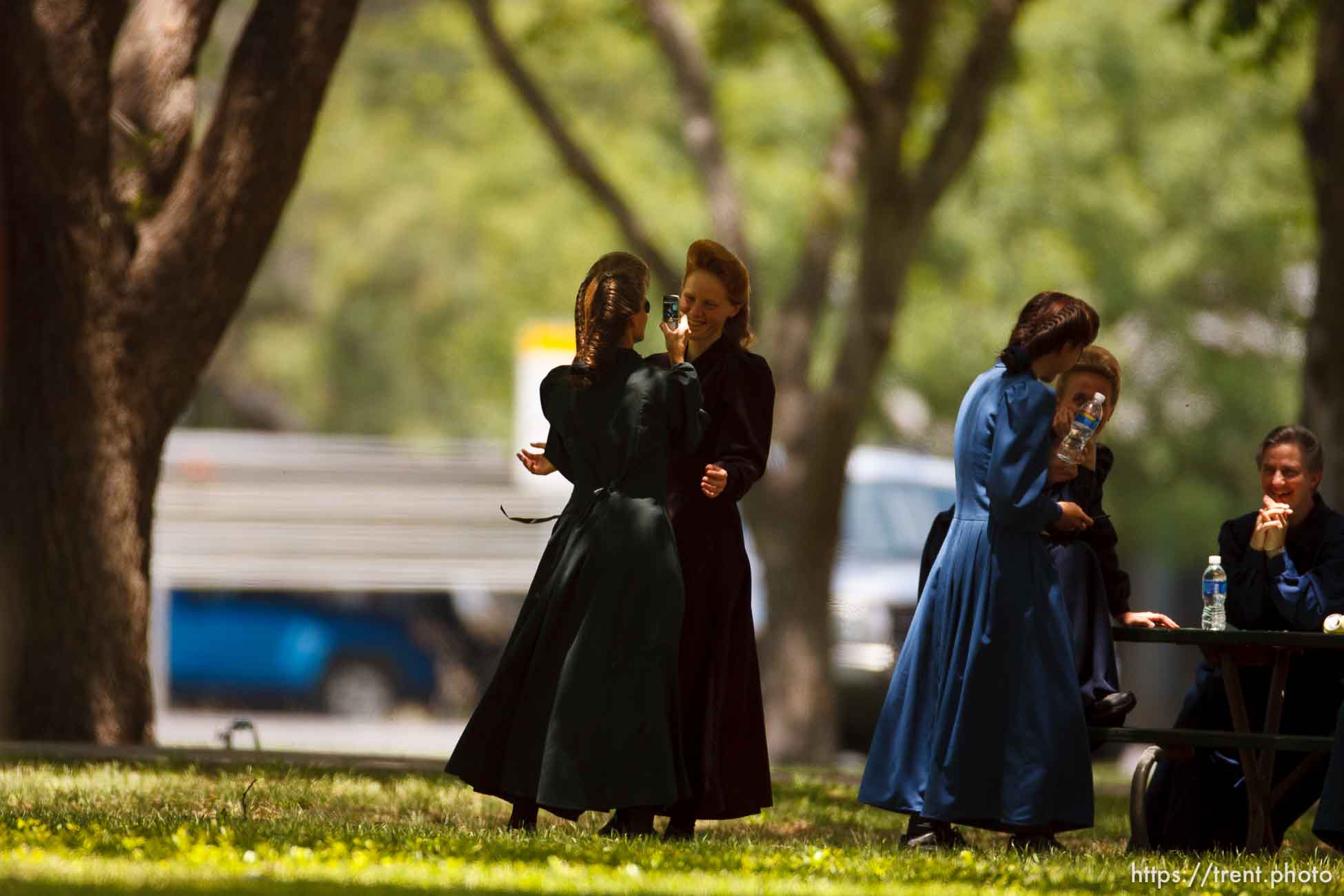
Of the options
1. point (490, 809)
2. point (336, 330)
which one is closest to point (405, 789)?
point (490, 809)

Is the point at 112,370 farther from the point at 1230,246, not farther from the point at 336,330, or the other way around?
the point at 336,330

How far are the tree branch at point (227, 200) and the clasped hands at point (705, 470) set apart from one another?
3363 millimetres

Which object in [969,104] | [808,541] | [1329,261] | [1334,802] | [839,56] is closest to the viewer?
[1334,802]

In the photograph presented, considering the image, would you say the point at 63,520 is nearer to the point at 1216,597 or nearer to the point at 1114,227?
the point at 1216,597

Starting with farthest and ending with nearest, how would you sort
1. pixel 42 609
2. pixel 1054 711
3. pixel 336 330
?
pixel 336 330 < pixel 42 609 < pixel 1054 711

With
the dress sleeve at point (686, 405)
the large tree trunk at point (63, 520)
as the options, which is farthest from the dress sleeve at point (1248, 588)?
the large tree trunk at point (63, 520)

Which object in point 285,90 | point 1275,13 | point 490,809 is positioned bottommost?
point 490,809

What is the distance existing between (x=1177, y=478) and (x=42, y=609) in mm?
20189

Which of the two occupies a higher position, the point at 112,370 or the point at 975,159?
the point at 975,159

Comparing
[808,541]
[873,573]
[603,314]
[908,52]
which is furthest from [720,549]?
[873,573]

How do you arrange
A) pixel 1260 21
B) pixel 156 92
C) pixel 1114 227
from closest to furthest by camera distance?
pixel 156 92
pixel 1260 21
pixel 1114 227

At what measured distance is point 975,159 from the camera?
27.5 m

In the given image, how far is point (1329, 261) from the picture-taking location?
13.6 metres

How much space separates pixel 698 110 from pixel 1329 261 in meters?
6.07
